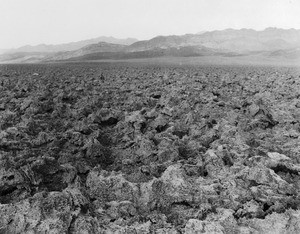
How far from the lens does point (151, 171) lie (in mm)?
3438

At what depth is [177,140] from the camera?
13.9ft

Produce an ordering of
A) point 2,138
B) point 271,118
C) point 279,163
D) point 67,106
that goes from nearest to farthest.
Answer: point 279,163 → point 2,138 → point 271,118 → point 67,106

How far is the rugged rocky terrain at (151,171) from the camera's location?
2.54 m

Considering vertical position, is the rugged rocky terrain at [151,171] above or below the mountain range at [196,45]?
above

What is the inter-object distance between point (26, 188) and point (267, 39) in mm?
88713

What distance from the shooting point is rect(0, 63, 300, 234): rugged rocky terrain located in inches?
100.0

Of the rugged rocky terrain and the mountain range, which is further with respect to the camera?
the mountain range

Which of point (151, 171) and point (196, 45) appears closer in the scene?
point (151, 171)

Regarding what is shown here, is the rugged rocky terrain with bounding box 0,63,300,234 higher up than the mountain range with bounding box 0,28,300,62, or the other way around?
the rugged rocky terrain with bounding box 0,63,300,234

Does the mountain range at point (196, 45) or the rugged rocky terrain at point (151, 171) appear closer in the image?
the rugged rocky terrain at point (151, 171)

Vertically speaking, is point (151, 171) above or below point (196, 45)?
above

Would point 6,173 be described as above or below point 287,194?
above

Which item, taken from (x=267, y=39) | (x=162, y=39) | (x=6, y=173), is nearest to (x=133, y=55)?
(x=162, y=39)

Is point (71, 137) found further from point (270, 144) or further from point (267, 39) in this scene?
point (267, 39)
